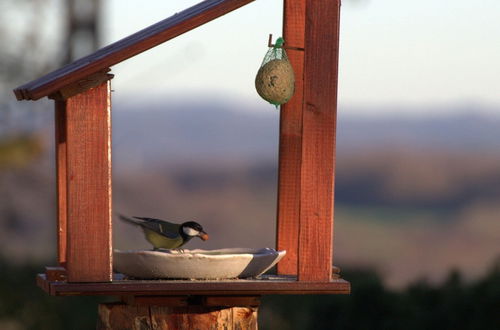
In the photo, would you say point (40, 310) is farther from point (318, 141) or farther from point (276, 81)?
point (318, 141)

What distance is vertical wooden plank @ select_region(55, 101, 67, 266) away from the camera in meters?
5.30

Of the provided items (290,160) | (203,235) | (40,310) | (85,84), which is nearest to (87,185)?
(85,84)

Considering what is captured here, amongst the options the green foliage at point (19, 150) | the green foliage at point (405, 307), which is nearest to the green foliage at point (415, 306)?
the green foliage at point (405, 307)

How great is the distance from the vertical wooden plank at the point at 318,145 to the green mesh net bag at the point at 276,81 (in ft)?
0.80

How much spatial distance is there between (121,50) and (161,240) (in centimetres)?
90

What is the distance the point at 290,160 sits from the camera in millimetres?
5516

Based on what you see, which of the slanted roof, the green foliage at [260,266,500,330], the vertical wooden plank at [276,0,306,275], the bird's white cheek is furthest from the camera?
the green foliage at [260,266,500,330]

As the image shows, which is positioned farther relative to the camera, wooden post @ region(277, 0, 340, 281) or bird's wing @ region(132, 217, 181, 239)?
bird's wing @ region(132, 217, 181, 239)

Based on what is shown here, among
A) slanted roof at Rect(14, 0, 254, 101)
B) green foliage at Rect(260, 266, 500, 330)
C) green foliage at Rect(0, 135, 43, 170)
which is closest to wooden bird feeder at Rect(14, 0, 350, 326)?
slanted roof at Rect(14, 0, 254, 101)

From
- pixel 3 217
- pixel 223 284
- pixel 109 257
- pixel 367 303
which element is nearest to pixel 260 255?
pixel 223 284

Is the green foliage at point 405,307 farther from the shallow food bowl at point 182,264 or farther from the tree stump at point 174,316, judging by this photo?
the shallow food bowl at point 182,264

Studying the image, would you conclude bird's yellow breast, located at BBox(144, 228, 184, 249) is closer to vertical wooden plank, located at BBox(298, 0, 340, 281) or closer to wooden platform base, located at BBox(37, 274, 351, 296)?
wooden platform base, located at BBox(37, 274, 351, 296)

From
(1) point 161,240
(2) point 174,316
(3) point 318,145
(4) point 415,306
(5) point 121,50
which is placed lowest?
(4) point 415,306

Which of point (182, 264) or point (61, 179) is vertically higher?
point (61, 179)
